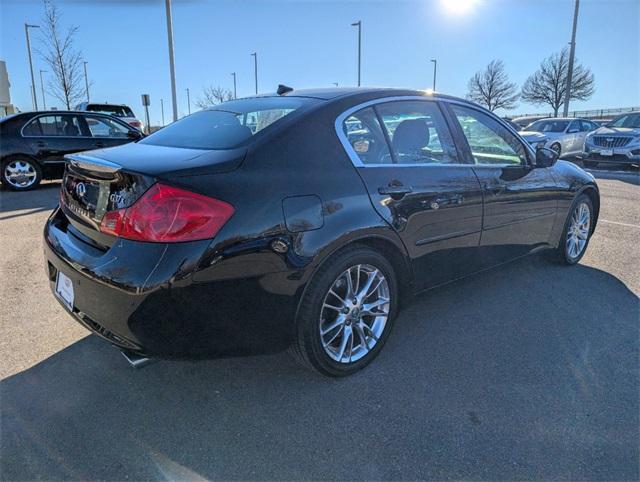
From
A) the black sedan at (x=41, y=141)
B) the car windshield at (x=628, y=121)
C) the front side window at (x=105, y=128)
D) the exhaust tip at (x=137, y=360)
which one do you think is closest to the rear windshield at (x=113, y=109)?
the front side window at (x=105, y=128)

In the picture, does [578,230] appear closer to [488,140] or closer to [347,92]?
[488,140]

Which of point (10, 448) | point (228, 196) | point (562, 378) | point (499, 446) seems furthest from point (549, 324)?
point (10, 448)

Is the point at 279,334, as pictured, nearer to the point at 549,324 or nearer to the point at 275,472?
the point at 275,472

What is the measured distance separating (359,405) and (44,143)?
8445mm

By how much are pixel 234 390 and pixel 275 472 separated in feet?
2.13

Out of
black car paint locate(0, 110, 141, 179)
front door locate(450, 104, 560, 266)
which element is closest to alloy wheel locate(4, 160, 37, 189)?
black car paint locate(0, 110, 141, 179)

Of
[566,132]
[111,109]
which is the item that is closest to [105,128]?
[111,109]

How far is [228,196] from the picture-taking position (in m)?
2.14

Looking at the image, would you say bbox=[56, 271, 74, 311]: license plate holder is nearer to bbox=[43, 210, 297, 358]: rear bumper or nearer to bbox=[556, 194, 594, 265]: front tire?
bbox=[43, 210, 297, 358]: rear bumper

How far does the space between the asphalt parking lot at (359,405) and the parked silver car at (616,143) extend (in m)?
11.2

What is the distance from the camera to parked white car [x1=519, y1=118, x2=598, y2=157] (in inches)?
605

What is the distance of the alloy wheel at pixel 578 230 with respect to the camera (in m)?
4.52

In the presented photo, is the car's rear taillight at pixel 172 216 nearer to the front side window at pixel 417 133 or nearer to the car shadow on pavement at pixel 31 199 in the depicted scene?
the front side window at pixel 417 133

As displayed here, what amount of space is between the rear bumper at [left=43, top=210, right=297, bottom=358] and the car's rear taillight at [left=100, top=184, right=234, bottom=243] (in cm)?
4
